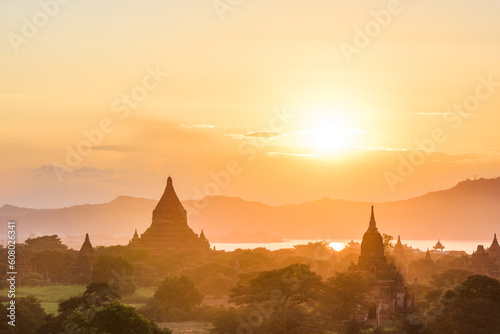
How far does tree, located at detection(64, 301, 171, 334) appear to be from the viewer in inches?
2115

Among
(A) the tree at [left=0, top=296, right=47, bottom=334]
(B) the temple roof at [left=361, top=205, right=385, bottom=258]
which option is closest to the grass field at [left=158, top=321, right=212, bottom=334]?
(A) the tree at [left=0, top=296, right=47, bottom=334]

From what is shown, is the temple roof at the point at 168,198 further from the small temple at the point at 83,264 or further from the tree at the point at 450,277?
the tree at the point at 450,277

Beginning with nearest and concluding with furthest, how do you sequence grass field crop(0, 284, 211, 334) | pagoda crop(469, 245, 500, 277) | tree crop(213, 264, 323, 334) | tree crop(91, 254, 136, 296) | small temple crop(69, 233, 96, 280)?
1. tree crop(213, 264, 323, 334)
2. grass field crop(0, 284, 211, 334)
3. tree crop(91, 254, 136, 296)
4. small temple crop(69, 233, 96, 280)
5. pagoda crop(469, 245, 500, 277)

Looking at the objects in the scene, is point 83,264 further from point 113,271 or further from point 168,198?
point 168,198

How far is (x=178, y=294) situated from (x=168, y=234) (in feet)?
258

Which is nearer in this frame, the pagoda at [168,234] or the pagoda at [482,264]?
the pagoda at [482,264]

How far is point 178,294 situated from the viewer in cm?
9712

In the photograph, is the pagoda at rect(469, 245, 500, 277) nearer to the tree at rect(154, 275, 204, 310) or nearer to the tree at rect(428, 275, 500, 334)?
the tree at rect(154, 275, 204, 310)

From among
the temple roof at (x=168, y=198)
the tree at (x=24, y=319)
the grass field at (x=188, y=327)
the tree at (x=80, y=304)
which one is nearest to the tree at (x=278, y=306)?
the grass field at (x=188, y=327)

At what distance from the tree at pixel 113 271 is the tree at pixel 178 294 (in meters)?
18.6

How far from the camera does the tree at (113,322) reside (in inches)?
2115

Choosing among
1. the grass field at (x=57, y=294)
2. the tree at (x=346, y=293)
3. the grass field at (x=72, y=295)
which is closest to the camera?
the tree at (x=346, y=293)

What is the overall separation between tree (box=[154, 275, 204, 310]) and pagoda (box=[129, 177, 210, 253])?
7139cm

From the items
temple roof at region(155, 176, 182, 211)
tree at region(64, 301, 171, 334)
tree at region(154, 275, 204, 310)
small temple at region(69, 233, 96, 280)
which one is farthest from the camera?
temple roof at region(155, 176, 182, 211)
